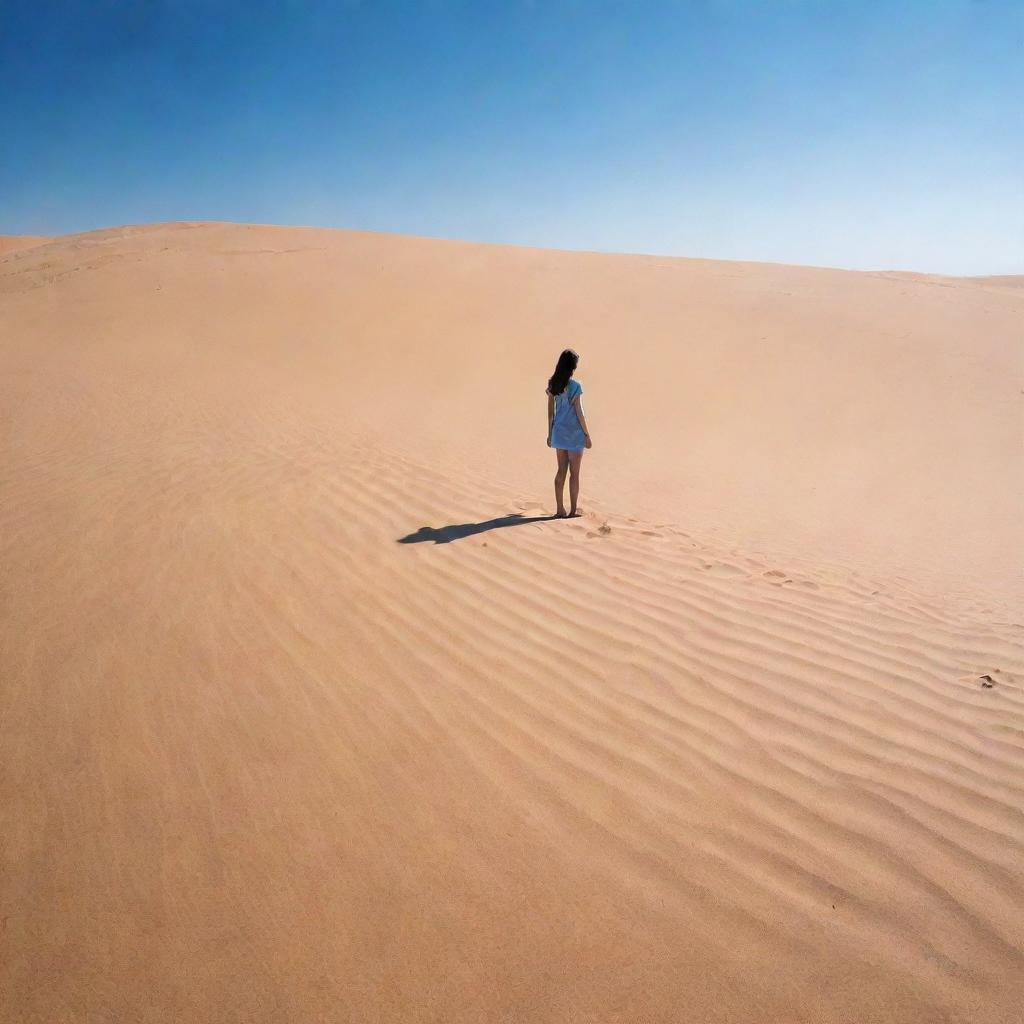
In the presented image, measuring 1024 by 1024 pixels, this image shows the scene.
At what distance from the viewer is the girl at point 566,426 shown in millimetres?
5441

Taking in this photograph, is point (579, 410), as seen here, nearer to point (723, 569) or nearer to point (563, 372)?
point (563, 372)

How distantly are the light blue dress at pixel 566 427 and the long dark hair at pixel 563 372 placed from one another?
0.06 m

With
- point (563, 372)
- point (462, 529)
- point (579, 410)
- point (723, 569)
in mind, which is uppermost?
point (563, 372)

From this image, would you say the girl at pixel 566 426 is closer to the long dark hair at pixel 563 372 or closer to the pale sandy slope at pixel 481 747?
the long dark hair at pixel 563 372

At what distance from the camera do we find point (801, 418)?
11898 millimetres

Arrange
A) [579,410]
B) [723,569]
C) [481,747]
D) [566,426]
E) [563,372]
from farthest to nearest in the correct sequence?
[566,426] < [579,410] < [563,372] < [723,569] < [481,747]

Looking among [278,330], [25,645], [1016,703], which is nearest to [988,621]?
[1016,703]

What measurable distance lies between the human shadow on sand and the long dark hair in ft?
3.77

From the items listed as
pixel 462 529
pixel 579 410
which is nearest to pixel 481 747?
pixel 462 529

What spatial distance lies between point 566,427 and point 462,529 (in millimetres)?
1366

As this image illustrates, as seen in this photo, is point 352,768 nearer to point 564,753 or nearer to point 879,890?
point 564,753

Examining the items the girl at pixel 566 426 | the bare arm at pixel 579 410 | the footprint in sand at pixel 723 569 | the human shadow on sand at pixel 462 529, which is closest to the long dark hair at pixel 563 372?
the girl at pixel 566 426

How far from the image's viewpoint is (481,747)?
2.77 metres

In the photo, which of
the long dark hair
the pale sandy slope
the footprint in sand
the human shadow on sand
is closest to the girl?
the long dark hair
